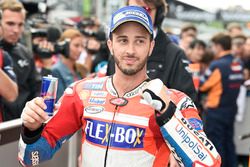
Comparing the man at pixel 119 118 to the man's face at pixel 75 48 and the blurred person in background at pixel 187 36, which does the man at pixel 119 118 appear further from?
the blurred person in background at pixel 187 36

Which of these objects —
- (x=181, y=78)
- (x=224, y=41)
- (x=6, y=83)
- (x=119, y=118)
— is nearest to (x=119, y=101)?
(x=119, y=118)

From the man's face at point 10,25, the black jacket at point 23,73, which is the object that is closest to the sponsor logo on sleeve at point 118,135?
the black jacket at point 23,73

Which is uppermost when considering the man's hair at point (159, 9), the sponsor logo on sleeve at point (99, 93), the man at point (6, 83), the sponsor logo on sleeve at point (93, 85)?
the man's hair at point (159, 9)

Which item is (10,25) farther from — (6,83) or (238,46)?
(238,46)

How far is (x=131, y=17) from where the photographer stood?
2596mm

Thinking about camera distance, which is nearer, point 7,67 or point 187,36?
point 7,67

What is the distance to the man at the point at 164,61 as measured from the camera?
10.9 feet

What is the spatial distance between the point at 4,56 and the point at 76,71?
1.94 metres

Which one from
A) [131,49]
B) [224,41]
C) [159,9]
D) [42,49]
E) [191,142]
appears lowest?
[42,49]

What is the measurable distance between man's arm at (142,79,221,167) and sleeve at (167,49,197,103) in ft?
2.87

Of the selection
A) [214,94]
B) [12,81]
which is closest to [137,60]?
[12,81]

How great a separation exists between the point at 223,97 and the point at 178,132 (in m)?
5.27

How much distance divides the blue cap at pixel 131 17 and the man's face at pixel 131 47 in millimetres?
22


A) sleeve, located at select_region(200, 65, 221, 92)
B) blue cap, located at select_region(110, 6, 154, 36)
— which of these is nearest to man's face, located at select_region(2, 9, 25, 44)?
blue cap, located at select_region(110, 6, 154, 36)
